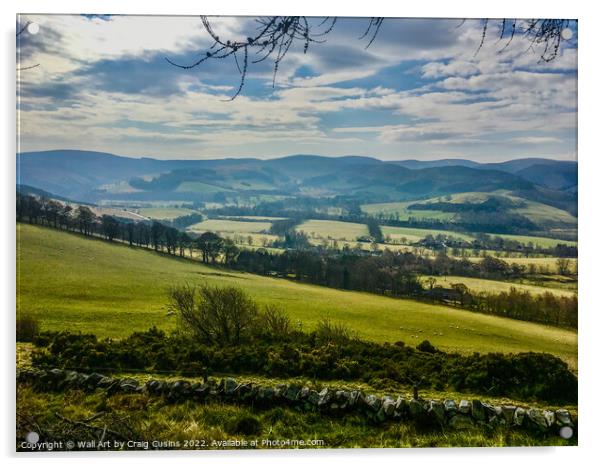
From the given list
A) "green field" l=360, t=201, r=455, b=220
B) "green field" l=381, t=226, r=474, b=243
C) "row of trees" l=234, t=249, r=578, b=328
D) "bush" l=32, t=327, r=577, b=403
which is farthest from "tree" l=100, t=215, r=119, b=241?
"green field" l=381, t=226, r=474, b=243

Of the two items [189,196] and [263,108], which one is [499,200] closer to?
[263,108]

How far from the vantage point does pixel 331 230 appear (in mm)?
6824

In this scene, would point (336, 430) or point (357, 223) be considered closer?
point (336, 430)

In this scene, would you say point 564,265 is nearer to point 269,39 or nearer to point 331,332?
point 331,332

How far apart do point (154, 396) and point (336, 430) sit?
2.15m

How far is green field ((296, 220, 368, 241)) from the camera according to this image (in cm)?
677

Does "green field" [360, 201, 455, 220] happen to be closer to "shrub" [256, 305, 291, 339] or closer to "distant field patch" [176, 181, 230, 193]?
"shrub" [256, 305, 291, 339]

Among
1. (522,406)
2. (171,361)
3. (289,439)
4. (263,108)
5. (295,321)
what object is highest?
(263,108)

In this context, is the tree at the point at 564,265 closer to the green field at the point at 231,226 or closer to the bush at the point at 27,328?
the green field at the point at 231,226

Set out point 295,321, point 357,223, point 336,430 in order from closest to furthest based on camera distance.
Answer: point 336,430, point 295,321, point 357,223

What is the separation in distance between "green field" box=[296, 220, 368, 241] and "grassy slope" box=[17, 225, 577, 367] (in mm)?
716

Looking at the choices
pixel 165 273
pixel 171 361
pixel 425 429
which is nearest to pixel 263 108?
pixel 165 273

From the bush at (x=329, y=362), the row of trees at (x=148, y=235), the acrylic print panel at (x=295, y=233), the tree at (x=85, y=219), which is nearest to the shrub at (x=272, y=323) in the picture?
the acrylic print panel at (x=295, y=233)

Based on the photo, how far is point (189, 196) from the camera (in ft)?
22.9
